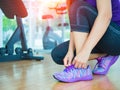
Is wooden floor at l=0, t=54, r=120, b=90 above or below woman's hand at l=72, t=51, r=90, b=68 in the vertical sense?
below

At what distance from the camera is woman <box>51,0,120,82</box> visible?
122 cm

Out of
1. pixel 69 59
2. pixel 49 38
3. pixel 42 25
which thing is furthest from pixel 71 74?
pixel 42 25

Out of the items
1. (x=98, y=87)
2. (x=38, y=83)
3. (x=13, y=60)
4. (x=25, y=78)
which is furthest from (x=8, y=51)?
(x=98, y=87)

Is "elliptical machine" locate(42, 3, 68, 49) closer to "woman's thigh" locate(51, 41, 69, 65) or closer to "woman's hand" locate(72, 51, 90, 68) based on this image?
"woman's thigh" locate(51, 41, 69, 65)

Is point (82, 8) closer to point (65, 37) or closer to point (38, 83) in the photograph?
point (38, 83)

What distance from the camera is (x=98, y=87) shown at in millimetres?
1181

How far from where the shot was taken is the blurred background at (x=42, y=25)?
3.04m

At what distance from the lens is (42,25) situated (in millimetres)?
3230

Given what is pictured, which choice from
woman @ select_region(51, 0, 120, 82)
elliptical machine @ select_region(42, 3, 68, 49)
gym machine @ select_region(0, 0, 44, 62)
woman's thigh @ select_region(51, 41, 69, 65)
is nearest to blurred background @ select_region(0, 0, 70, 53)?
elliptical machine @ select_region(42, 3, 68, 49)

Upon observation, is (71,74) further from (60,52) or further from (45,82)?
(60,52)

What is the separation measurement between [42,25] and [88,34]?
2015 mm

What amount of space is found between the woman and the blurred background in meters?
1.67

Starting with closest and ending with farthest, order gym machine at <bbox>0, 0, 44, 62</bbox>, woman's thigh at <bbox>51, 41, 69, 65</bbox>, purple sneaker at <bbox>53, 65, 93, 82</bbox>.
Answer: purple sneaker at <bbox>53, 65, 93, 82</bbox>, woman's thigh at <bbox>51, 41, 69, 65</bbox>, gym machine at <bbox>0, 0, 44, 62</bbox>

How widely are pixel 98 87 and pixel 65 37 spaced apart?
2134 mm
